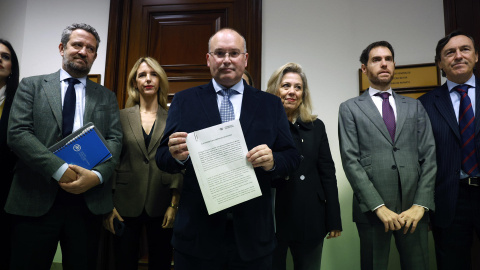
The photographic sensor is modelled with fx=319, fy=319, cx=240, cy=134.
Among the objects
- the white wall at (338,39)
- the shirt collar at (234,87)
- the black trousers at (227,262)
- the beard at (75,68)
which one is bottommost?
the black trousers at (227,262)

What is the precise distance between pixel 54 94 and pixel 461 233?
2.53 meters

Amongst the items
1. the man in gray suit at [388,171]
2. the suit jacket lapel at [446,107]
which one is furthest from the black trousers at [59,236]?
the suit jacket lapel at [446,107]

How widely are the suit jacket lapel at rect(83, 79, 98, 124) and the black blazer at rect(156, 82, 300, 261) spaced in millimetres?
746

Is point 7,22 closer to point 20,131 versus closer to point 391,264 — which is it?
point 20,131

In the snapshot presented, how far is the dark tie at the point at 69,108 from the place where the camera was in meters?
1.80

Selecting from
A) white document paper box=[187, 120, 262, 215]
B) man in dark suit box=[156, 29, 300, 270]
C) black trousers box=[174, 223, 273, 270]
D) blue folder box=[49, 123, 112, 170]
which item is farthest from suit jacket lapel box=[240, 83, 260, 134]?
blue folder box=[49, 123, 112, 170]

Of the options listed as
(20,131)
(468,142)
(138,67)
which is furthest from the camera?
(138,67)

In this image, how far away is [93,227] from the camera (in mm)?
1833

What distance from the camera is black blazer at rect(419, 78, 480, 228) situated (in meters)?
1.93

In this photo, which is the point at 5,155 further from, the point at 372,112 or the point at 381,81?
the point at 381,81

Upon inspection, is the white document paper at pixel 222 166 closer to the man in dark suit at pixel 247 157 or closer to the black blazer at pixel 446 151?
the man in dark suit at pixel 247 157

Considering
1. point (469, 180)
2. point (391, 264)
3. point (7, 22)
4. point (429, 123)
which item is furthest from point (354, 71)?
point (7, 22)

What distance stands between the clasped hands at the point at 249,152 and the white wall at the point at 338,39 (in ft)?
6.26

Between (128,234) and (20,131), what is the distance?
2.82 feet
